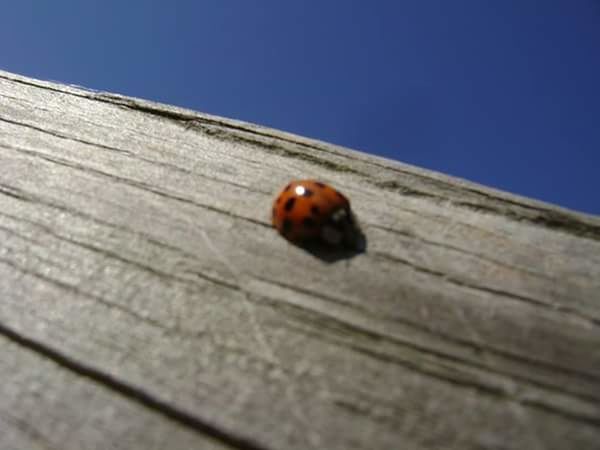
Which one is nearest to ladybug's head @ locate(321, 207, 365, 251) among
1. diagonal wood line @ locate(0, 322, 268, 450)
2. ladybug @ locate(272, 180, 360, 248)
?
ladybug @ locate(272, 180, 360, 248)

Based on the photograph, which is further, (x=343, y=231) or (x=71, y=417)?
(x=343, y=231)

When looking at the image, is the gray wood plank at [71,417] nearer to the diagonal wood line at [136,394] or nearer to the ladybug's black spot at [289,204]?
the diagonal wood line at [136,394]

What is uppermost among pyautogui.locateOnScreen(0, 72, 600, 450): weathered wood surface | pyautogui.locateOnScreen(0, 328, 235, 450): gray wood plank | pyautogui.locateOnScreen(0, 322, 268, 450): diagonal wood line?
pyautogui.locateOnScreen(0, 72, 600, 450): weathered wood surface

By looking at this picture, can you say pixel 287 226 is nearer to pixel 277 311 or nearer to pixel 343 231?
pixel 343 231

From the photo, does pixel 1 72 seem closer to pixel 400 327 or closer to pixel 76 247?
pixel 76 247

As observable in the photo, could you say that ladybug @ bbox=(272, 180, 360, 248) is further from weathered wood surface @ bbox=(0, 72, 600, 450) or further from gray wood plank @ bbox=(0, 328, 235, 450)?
gray wood plank @ bbox=(0, 328, 235, 450)

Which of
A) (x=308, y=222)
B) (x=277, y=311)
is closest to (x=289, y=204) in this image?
(x=308, y=222)

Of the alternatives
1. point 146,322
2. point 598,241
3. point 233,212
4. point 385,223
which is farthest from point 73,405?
point 598,241
